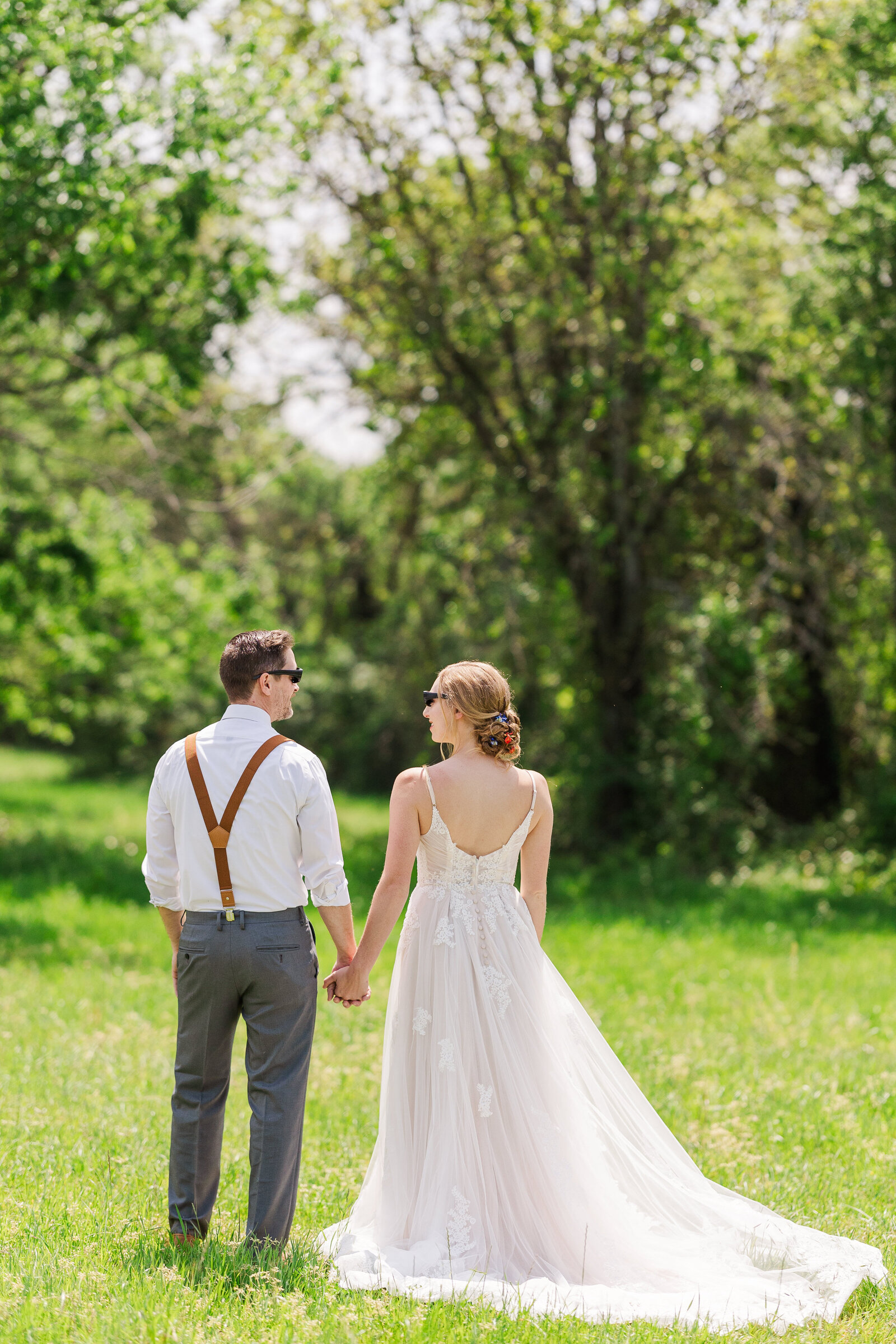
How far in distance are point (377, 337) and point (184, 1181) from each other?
12030 mm

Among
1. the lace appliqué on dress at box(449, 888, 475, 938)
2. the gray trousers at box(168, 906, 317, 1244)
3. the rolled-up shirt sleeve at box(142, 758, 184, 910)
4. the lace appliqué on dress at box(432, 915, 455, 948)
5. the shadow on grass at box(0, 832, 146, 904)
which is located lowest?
the shadow on grass at box(0, 832, 146, 904)

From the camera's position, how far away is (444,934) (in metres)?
4.37

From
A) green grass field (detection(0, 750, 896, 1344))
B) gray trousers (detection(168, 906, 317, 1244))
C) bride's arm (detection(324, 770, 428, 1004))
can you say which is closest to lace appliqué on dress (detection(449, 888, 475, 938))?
bride's arm (detection(324, 770, 428, 1004))

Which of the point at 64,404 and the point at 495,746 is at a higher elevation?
the point at 64,404

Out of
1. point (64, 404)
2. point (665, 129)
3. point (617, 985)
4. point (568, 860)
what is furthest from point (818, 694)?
→ point (64, 404)

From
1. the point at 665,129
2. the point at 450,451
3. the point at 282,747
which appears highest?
the point at 665,129

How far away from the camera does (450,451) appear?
15.5 metres

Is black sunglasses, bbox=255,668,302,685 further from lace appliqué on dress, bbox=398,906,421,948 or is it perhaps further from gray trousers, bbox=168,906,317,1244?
lace appliqué on dress, bbox=398,906,421,948

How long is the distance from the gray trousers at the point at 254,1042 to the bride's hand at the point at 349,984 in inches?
6.0

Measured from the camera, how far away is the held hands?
4.12 metres

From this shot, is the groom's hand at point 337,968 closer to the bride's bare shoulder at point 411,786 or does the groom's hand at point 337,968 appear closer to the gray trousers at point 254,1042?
the gray trousers at point 254,1042

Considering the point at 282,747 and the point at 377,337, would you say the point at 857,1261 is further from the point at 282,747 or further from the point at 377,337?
the point at 377,337

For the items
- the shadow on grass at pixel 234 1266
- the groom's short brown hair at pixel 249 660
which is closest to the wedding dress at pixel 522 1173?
the shadow on grass at pixel 234 1266

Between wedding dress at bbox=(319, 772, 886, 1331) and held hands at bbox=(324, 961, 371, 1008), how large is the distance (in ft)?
0.91
